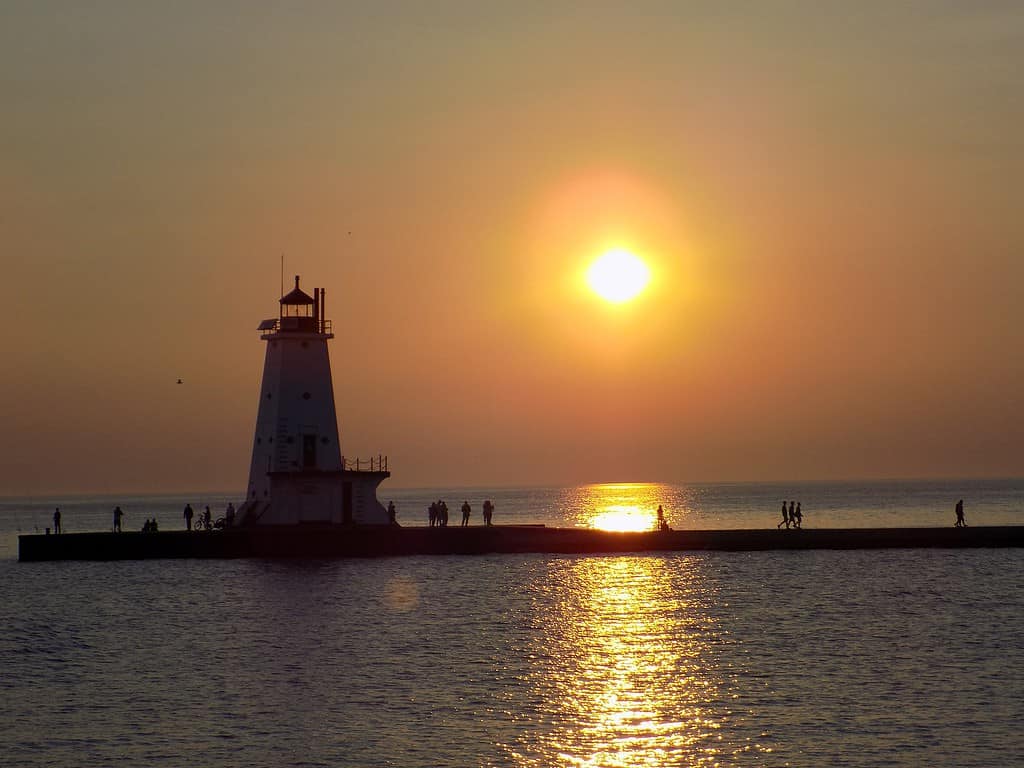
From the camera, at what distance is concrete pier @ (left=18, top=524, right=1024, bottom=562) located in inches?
2569

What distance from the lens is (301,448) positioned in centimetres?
6600

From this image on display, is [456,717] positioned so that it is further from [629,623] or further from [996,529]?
[996,529]

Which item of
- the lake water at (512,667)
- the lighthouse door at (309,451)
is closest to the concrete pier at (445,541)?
the lighthouse door at (309,451)

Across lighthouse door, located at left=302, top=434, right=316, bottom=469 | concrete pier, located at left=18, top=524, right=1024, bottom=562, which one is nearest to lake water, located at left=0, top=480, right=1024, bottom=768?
concrete pier, located at left=18, top=524, right=1024, bottom=562

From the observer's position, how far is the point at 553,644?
40250 mm

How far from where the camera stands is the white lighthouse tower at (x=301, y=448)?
65.7 metres

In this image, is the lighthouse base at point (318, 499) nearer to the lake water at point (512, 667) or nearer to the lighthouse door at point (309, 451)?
the lighthouse door at point (309, 451)

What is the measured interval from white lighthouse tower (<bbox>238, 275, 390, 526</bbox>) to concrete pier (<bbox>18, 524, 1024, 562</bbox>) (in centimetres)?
107

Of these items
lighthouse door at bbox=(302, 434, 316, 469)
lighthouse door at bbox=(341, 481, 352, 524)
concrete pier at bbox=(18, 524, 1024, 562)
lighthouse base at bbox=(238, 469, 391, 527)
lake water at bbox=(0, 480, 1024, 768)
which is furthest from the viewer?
lighthouse door at bbox=(341, 481, 352, 524)

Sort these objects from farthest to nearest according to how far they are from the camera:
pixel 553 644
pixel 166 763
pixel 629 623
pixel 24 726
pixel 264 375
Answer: pixel 264 375, pixel 629 623, pixel 553 644, pixel 24 726, pixel 166 763

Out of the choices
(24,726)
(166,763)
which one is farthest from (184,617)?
(166,763)

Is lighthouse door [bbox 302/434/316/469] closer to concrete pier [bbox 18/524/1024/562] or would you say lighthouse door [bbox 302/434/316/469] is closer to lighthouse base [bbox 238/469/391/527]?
lighthouse base [bbox 238/469/391/527]

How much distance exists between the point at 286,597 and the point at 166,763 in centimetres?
2621

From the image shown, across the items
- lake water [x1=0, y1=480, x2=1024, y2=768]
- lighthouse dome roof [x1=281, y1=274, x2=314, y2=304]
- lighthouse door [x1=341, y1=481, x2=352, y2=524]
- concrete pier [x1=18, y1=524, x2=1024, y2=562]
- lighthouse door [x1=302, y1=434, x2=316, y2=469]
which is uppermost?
lighthouse dome roof [x1=281, y1=274, x2=314, y2=304]
